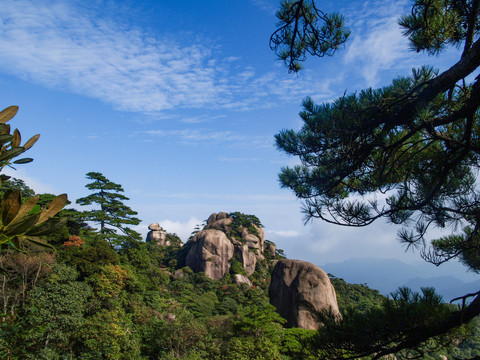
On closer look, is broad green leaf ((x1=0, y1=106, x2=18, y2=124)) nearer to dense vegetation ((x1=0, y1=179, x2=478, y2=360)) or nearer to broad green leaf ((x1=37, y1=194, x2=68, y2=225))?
broad green leaf ((x1=37, y1=194, x2=68, y2=225))

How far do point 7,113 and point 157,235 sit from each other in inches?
1448

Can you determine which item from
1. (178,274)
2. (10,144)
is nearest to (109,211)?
(178,274)

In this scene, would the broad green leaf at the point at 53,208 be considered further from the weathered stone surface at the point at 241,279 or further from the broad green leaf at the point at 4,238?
the weathered stone surface at the point at 241,279

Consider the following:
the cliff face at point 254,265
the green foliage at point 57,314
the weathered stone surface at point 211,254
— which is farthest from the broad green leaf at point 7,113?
the weathered stone surface at point 211,254

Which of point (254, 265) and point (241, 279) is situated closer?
point (241, 279)

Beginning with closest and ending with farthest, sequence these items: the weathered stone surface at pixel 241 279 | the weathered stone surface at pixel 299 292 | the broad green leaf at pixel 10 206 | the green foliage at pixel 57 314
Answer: the broad green leaf at pixel 10 206
the green foliage at pixel 57 314
the weathered stone surface at pixel 299 292
the weathered stone surface at pixel 241 279

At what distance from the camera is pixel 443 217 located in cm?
342

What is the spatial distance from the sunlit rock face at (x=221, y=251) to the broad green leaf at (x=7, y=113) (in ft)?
84.4

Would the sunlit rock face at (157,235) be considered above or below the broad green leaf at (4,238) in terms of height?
above

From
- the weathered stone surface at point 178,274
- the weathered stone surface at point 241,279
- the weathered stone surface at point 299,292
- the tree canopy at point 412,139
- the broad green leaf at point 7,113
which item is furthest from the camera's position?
the weathered stone surface at point 241,279

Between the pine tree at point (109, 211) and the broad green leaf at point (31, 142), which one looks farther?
the pine tree at point (109, 211)

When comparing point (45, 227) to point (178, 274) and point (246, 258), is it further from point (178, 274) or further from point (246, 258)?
point (246, 258)

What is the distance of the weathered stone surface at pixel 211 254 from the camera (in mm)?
25578

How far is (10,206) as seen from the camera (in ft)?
2.33
